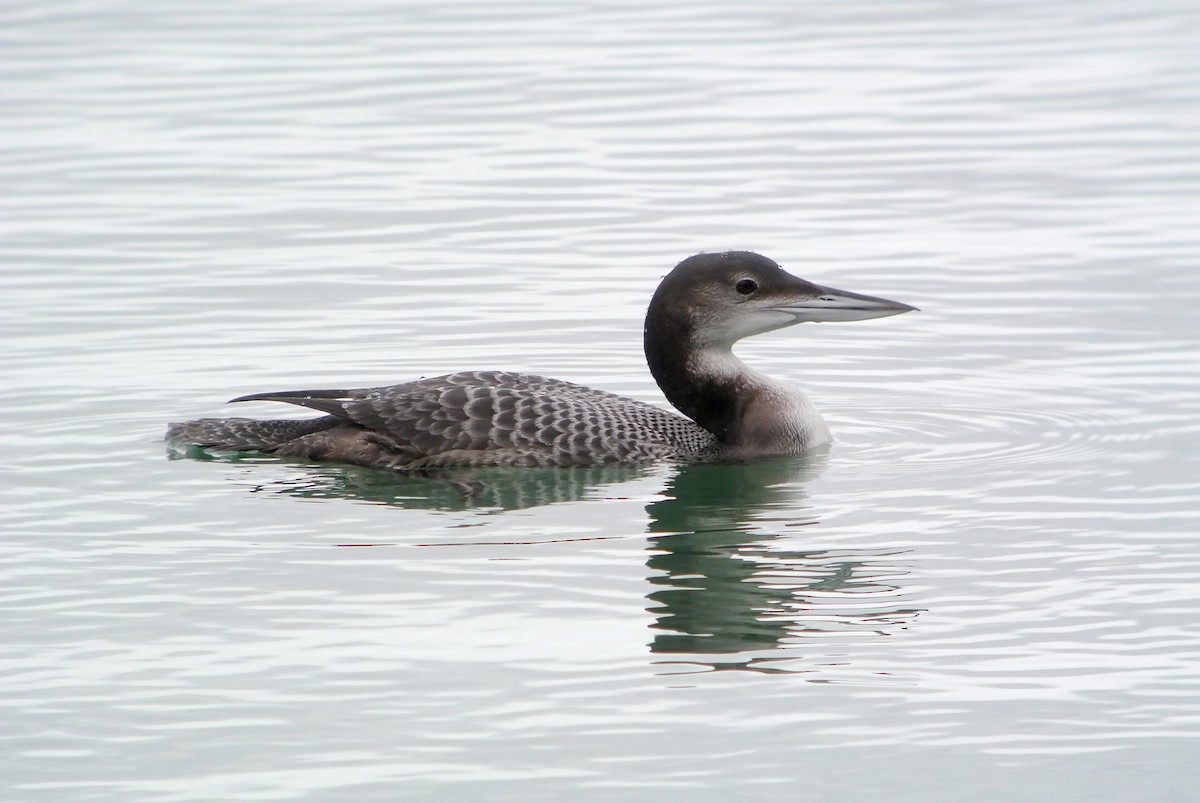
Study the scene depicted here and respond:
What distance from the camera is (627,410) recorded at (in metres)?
8.36

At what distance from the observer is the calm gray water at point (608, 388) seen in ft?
17.7

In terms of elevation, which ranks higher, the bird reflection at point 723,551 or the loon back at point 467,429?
the loon back at point 467,429

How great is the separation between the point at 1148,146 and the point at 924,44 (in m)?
3.87

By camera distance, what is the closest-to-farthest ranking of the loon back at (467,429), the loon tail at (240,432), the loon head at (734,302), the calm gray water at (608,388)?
the calm gray water at (608,388) < the loon back at (467,429) < the loon tail at (240,432) < the loon head at (734,302)

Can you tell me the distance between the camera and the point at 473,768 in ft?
16.9

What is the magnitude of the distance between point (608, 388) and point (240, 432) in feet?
6.07

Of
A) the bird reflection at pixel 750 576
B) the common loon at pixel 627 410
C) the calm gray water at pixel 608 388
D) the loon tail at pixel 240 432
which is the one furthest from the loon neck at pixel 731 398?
the loon tail at pixel 240 432

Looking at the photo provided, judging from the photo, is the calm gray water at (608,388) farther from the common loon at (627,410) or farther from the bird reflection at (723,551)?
the common loon at (627,410)

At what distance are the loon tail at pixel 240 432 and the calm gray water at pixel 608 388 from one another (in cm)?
13

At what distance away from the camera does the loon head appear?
836 centimetres

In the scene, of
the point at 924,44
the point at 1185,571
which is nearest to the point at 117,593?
the point at 1185,571

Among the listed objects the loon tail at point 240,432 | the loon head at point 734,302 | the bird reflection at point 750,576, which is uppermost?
the loon head at point 734,302

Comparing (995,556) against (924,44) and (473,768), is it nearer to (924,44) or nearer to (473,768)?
(473,768)

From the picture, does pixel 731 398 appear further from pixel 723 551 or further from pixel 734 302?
pixel 723 551
